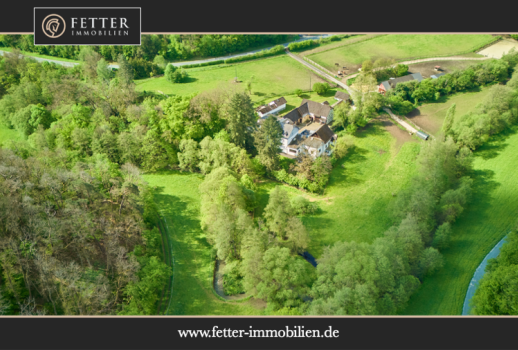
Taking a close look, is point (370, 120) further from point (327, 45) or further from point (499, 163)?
point (327, 45)

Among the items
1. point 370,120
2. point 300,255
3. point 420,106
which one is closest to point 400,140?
point 370,120

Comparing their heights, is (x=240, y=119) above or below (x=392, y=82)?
below

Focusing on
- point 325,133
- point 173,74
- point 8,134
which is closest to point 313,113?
point 325,133

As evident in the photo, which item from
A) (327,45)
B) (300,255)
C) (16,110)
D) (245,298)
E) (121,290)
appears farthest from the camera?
(327,45)

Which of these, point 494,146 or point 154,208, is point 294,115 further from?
point 154,208

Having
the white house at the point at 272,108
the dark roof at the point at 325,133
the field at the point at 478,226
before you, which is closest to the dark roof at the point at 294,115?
the white house at the point at 272,108

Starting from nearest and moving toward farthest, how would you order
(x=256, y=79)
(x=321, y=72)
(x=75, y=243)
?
(x=75, y=243) < (x=256, y=79) < (x=321, y=72)
